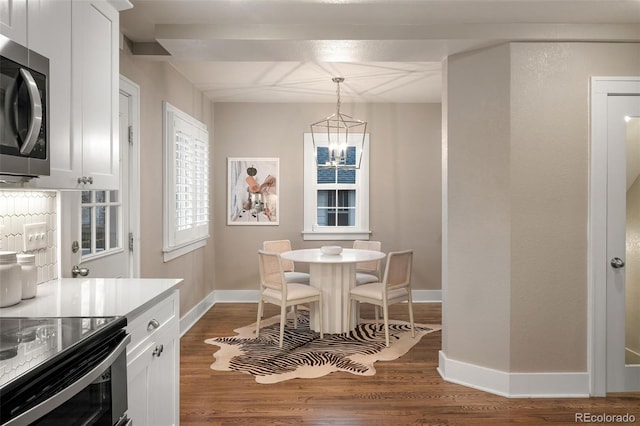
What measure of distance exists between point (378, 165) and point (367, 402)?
354cm

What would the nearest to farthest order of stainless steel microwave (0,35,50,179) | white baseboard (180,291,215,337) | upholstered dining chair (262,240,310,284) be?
stainless steel microwave (0,35,50,179)
white baseboard (180,291,215,337)
upholstered dining chair (262,240,310,284)

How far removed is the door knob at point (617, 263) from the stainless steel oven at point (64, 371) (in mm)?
3095

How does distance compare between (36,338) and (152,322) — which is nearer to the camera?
(36,338)

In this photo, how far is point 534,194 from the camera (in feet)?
10.6

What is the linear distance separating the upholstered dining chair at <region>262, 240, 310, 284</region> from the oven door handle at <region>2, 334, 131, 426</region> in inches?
139

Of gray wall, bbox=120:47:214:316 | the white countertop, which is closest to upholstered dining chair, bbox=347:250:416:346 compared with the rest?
gray wall, bbox=120:47:214:316

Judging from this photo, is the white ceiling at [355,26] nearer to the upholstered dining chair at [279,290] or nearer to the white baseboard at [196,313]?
the upholstered dining chair at [279,290]

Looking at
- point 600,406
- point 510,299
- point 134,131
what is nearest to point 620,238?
point 510,299

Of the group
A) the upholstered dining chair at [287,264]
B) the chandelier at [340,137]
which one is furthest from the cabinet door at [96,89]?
the chandelier at [340,137]

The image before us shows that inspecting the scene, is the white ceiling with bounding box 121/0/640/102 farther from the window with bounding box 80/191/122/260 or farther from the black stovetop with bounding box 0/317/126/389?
the black stovetop with bounding box 0/317/126/389

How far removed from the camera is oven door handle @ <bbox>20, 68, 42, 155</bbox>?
65.1 inches

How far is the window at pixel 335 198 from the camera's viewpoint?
6.12 metres

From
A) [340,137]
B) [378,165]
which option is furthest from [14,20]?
[378,165]

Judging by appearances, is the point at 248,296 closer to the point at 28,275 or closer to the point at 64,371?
the point at 28,275
